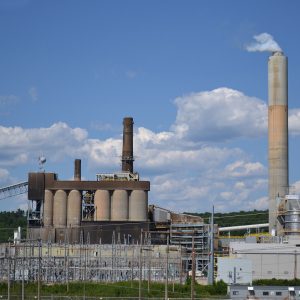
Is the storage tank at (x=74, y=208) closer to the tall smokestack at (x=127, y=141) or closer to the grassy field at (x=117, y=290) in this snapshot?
the tall smokestack at (x=127, y=141)

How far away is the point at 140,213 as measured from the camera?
298 ft

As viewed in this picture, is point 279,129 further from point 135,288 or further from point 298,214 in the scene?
point 135,288

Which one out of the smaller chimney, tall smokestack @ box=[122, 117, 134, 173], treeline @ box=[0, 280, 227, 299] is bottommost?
treeline @ box=[0, 280, 227, 299]

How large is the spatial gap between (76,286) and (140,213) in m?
25.5

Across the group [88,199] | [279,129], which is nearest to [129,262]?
[88,199]

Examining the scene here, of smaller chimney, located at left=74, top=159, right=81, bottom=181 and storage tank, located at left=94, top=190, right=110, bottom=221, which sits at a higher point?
smaller chimney, located at left=74, top=159, right=81, bottom=181

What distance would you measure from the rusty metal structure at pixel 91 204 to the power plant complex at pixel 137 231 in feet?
0.36

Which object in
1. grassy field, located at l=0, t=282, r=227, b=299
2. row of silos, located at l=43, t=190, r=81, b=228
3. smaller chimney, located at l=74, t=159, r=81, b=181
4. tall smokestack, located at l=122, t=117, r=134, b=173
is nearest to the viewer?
grassy field, located at l=0, t=282, r=227, b=299

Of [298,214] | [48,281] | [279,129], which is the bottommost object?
[48,281]

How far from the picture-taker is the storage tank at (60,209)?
91.8 m

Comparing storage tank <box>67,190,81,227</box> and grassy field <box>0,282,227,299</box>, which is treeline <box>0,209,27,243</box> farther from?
grassy field <box>0,282,227,299</box>

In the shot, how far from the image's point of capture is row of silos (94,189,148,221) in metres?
90.9

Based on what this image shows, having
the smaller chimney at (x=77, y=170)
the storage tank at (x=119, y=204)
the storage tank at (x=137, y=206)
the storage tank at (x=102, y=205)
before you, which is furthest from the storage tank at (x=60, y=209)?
the storage tank at (x=137, y=206)

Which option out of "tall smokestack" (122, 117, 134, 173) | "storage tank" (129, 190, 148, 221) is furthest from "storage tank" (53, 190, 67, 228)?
"tall smokestack" (122, 117, 134, 173)
